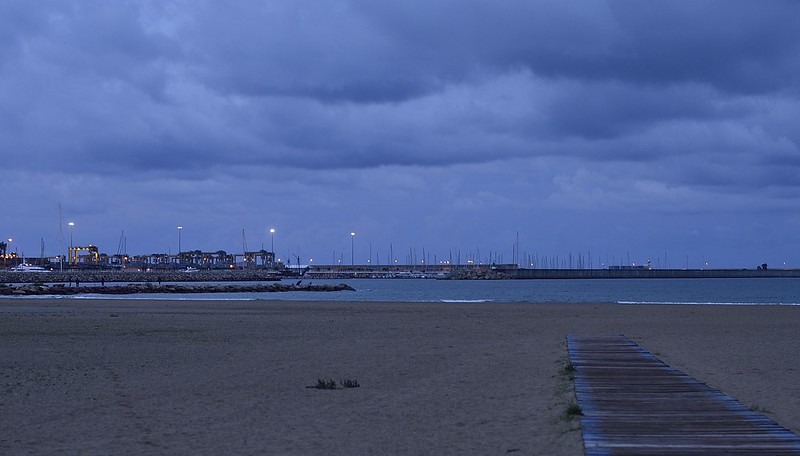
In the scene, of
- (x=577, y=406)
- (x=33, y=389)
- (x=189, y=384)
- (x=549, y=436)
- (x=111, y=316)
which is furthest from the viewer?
(x=111, y=316)

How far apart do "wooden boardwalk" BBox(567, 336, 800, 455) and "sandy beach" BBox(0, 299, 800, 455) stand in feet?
1.55

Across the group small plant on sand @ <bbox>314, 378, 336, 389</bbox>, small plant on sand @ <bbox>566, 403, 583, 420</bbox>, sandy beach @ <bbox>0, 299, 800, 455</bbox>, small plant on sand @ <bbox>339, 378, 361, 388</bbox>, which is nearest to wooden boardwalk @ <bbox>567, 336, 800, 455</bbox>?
small plant on sand @ <bbox>566, 403, 583, 420</bbox>

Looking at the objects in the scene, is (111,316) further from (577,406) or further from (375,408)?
(577,406)

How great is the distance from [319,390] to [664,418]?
6603mm

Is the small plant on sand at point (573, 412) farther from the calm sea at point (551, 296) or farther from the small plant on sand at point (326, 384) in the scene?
the calm sea at point (551, 296)

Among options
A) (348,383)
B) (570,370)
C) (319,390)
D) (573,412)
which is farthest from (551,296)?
(573,412)

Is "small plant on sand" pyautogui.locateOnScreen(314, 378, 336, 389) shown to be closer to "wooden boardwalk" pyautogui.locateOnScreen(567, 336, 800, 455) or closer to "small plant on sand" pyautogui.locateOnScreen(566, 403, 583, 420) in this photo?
"wooden boardwalk" pyautogui.locateOnScreen(567, 336, 800, 455)

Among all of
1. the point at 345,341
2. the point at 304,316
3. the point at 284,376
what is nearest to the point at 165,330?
the point at 345,341

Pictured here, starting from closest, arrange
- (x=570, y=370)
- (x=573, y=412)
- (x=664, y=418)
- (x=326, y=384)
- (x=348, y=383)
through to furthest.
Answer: (x=664, y=418) → (x=573, y=412) → (x=326, y=384) → (x=348, y=383) → (x=570, y=370)

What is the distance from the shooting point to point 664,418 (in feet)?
33.7

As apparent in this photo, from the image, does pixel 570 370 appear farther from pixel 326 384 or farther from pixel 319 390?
pixel 319 390

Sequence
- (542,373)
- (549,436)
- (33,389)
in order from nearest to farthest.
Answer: (549,436), (33,389), (542,373)

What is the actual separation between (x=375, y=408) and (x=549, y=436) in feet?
11.8

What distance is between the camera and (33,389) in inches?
570
